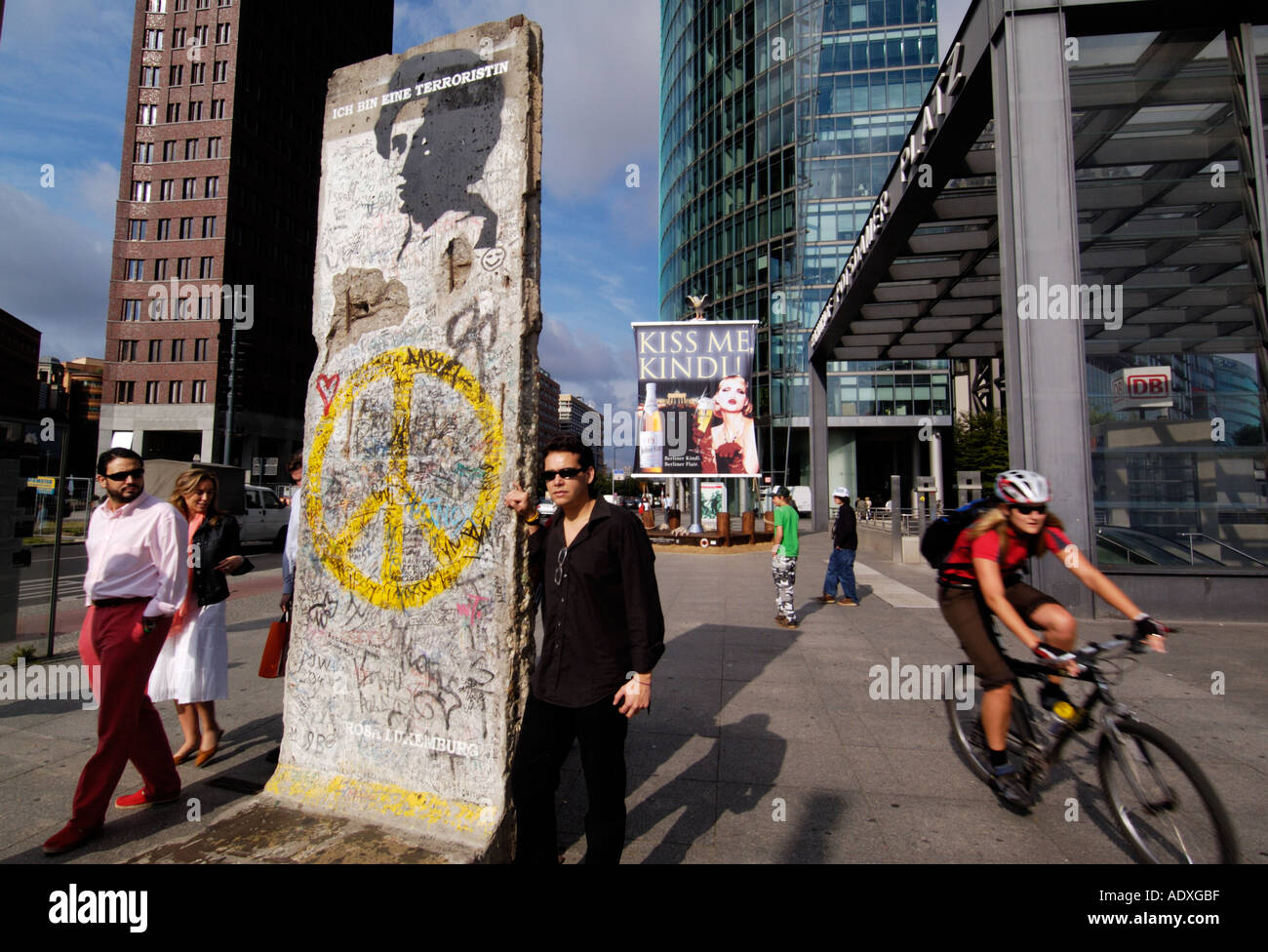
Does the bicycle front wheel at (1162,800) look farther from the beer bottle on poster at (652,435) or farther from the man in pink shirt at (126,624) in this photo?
the beer bottle on poster at (652,435)

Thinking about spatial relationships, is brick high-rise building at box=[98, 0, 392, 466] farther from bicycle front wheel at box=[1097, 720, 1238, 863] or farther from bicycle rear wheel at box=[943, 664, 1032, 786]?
bicycle front wheel at box=[1097, 720, 1238, 863]

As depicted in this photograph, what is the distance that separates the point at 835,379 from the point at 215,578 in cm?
4564

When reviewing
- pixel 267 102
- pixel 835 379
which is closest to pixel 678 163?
pixel 835 379

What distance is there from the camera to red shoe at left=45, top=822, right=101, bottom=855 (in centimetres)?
296

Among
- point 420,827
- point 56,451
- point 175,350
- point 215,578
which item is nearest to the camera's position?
point 420,827

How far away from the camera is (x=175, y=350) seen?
45844 mm

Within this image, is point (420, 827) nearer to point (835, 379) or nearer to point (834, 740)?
point (834, 740)

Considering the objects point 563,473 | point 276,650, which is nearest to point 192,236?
point 276,650

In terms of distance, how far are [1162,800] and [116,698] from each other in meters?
4.87

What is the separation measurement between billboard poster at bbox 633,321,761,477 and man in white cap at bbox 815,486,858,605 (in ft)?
31.2

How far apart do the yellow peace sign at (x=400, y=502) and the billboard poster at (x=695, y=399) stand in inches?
642

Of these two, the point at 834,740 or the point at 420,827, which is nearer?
the point at 420,827

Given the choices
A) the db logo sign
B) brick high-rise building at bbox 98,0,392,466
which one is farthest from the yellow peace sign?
brick high-rise building at bbox 98,0,392,466

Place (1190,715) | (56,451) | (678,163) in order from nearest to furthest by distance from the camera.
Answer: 1. (1190,715)
2. (56,451)
3. (678,163)
